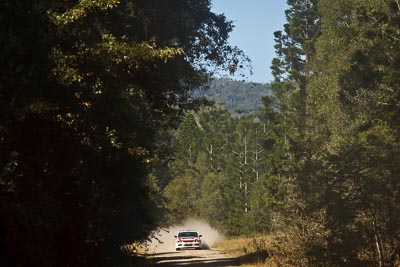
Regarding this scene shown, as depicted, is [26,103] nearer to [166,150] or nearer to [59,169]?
[59,169]

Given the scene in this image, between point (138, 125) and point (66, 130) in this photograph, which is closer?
point (66, 130)

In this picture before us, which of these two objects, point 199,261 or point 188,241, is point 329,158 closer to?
point 199,261

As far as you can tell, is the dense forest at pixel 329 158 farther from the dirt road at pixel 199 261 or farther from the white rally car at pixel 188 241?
the white rally car at pixel 188 241

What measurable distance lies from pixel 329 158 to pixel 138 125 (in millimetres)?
8792

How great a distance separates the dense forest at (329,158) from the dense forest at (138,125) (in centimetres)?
8

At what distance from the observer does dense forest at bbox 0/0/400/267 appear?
1018cm

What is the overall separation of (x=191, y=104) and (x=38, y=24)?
14.3 m

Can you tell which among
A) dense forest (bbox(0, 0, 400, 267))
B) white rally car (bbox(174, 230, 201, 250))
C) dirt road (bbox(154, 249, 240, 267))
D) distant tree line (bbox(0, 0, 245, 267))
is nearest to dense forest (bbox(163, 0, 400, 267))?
dense forest (bbox(0, 0, 400, 267))

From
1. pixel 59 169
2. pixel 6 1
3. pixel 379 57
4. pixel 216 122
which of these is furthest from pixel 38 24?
pixel 216 122

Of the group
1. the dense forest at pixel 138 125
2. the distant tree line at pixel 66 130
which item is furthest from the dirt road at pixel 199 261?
the distant tree line at pixel 66 130

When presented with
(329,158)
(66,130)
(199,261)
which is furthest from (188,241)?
(66,130)

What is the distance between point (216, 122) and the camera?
115062 millimetres

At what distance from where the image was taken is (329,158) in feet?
72.6

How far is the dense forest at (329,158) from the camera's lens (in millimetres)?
20609
